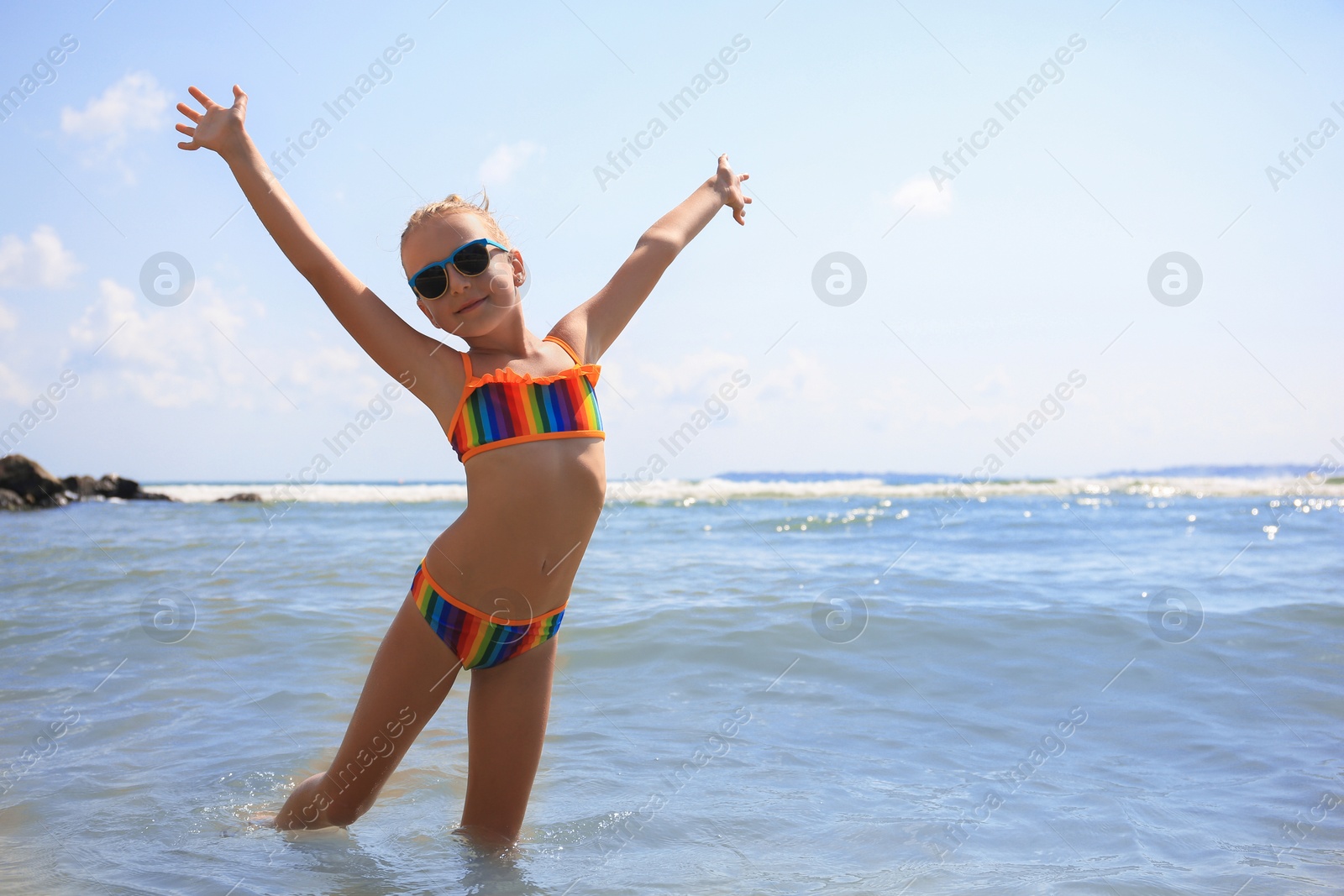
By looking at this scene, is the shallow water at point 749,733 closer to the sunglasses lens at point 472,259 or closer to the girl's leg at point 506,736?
the girl's leg at point 506,736

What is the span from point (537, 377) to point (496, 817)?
55.6 inches

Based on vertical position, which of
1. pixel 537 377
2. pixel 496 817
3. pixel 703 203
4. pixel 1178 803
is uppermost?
pixel 703 203

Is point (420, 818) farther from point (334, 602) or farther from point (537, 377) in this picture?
point (334, 602)

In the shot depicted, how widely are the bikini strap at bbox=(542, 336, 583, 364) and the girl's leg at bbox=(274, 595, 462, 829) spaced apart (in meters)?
0.88

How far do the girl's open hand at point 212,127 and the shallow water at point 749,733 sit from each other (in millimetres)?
2144

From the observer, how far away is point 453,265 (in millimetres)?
2641

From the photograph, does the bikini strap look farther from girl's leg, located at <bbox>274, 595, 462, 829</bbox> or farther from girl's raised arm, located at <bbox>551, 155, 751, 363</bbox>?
girl's leg, located at <bbox>274, 595, 462, 829</bbox>

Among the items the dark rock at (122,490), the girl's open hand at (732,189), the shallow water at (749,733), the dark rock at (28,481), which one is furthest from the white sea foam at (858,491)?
the girl's open hand at (732,189)

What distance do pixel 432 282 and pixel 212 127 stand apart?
72 cm

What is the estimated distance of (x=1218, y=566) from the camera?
911 cm

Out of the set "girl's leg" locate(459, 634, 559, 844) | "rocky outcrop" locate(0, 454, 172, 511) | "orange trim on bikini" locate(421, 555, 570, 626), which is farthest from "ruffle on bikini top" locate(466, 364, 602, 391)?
"rocky outcrop" locate(0, 454, 172, 511)

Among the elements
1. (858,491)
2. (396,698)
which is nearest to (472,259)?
(396,698)

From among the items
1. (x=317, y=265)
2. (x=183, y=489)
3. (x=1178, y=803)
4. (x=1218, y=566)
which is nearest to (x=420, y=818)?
(x=317, y=265)

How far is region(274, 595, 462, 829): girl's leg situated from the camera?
2707mm
